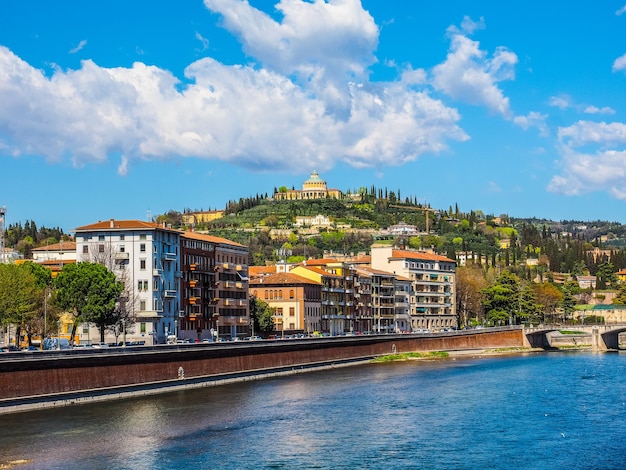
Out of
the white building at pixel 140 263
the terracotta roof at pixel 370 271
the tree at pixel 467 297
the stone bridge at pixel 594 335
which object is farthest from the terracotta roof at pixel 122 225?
the tree at pixel 467 297

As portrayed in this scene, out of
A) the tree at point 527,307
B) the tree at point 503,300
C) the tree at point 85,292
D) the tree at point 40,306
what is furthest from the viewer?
the tree at point 527,307

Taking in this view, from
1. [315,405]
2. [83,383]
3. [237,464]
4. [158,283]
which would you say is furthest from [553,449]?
[158,283]

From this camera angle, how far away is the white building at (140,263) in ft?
350

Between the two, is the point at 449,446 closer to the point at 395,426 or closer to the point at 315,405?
the point at 395,426

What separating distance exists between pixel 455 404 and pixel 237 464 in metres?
28.4

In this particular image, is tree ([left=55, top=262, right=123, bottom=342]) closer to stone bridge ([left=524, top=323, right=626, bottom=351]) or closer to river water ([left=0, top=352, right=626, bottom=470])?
river water ([left=0, top=352, right=626, bottom=470])

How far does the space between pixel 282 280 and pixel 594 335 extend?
49.8 metres

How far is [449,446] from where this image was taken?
53.7 metres

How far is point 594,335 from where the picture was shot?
152000mm

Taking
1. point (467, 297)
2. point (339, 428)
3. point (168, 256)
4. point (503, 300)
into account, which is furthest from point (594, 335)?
point (339, 428)

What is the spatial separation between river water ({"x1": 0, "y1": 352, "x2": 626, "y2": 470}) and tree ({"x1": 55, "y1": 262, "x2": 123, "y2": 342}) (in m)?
15.5

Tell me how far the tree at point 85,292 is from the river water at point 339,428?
15521mm

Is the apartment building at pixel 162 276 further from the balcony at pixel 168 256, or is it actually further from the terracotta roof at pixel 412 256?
the terracotta roof at pixel 412 256

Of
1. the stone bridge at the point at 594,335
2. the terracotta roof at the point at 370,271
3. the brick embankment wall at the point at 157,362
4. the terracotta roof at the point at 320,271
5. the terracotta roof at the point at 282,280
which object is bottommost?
the brick embankment wall at the point at 157,362
